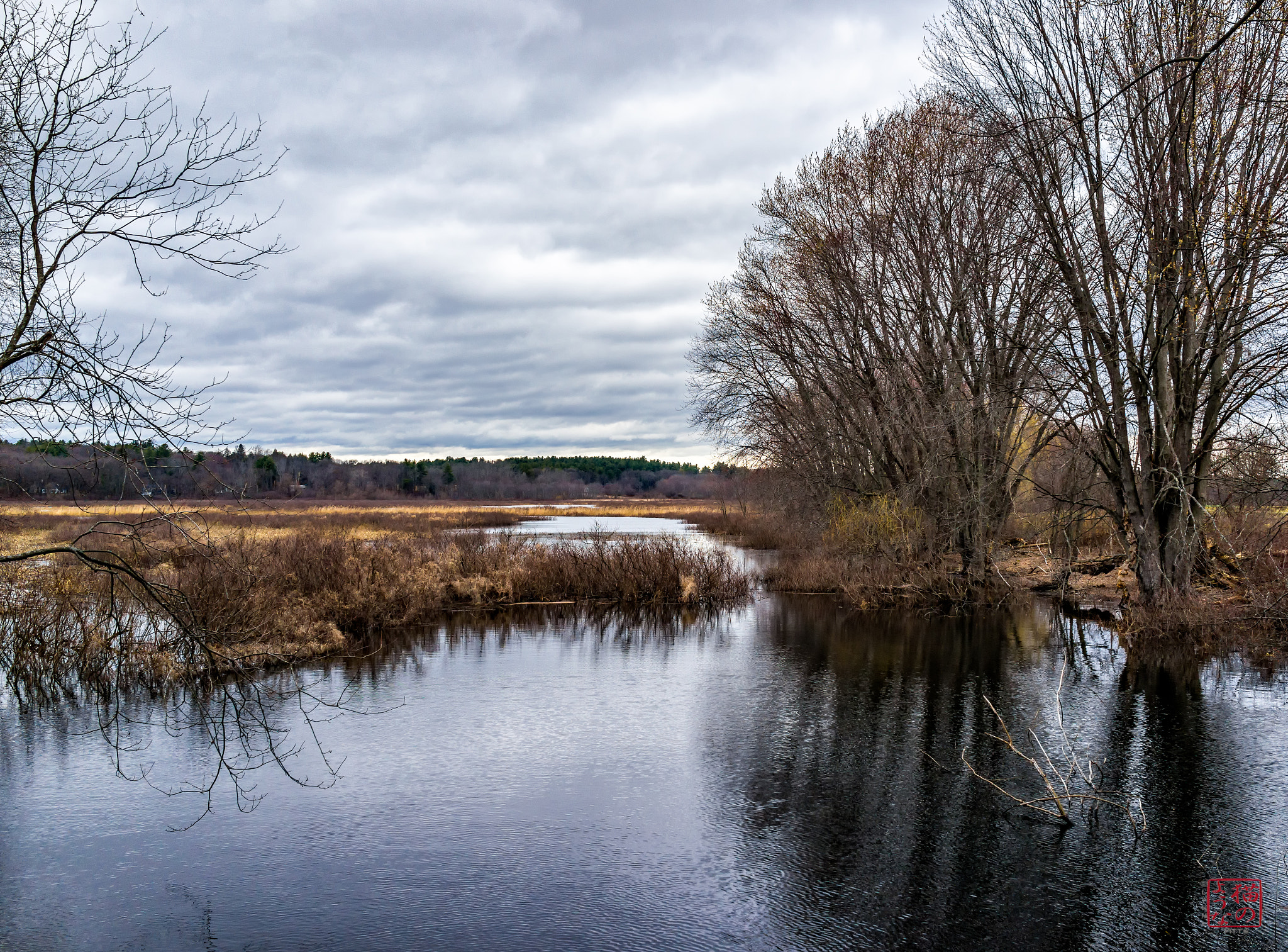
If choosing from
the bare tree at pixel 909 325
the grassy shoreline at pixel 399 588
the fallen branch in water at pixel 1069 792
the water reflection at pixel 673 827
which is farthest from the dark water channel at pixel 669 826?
the bare tree at pixel 909 325

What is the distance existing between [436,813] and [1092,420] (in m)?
14.9

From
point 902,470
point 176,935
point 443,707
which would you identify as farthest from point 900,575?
point 176,935

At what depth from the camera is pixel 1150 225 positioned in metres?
14.6

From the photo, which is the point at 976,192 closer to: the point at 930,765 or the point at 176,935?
the point at 930,765

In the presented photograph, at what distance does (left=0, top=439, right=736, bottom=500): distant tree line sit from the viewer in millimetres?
5738

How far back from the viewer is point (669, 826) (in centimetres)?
803

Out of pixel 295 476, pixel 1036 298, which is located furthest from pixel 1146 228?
pixel 295 476

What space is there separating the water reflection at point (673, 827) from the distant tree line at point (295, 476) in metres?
3.10

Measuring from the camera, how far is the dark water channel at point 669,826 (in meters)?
6.35

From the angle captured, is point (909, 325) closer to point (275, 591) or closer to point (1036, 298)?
point (1036, 298)
